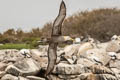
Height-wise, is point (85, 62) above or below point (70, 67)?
above

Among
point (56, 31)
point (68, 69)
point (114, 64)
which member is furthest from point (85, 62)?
point (56, 31)

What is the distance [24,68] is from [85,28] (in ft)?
49.6

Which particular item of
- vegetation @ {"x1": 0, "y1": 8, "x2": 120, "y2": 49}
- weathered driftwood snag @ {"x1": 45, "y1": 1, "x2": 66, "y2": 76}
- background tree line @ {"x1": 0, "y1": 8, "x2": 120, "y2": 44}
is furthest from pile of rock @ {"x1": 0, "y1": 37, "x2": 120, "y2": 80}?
background tree line @ {"x1": 0, "y1": 8, "x2": 120, "y2": 44}

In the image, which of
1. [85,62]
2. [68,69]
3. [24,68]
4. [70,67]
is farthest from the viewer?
[85,62]

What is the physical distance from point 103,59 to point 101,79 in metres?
1.70

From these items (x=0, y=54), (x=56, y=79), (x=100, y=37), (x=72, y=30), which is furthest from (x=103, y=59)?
(x=72, y=30)

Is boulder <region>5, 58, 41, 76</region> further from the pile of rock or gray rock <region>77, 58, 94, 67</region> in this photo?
gray rock <region>77, 58, 94, 67</region>

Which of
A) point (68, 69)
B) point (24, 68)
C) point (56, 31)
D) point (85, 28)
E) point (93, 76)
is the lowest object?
point (93, 76)

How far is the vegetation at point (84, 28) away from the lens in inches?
1004

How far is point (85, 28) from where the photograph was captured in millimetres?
27766

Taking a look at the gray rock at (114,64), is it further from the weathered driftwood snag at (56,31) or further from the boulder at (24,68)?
the weathered driftwood snag at (56,31)

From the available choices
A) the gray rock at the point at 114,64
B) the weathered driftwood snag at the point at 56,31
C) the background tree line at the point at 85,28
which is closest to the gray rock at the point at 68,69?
the gray rock at the point at 114,64

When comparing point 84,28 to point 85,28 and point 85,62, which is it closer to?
point 85,28

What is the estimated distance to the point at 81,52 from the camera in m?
15.9
